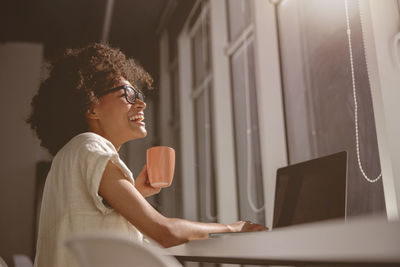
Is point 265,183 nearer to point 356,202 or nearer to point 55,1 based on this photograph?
point 356,202

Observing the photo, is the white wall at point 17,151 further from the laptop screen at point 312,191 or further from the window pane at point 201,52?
the laptop screen at point 312,191

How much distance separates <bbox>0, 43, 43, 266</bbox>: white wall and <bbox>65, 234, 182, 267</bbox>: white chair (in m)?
3.79

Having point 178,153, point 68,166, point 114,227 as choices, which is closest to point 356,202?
point 114,227

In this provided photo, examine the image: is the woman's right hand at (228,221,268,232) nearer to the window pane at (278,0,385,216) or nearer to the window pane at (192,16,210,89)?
the window pane at (278,0,385,216)

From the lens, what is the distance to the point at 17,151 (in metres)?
4.26

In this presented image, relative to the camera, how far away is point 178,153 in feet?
16.4

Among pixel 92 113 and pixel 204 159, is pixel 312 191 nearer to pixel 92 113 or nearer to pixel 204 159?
pixel 92 113

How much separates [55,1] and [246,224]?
4.27 meters

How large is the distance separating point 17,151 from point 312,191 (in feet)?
11.6

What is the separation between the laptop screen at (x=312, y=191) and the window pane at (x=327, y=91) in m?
0.27

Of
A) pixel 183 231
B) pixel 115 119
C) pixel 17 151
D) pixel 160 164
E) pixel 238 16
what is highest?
pixel 238 16

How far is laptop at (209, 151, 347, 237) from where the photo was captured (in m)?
1.37

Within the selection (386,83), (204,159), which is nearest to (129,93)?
(386,83)

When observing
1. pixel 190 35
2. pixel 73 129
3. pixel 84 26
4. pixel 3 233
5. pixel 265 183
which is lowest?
pixel 3 233
